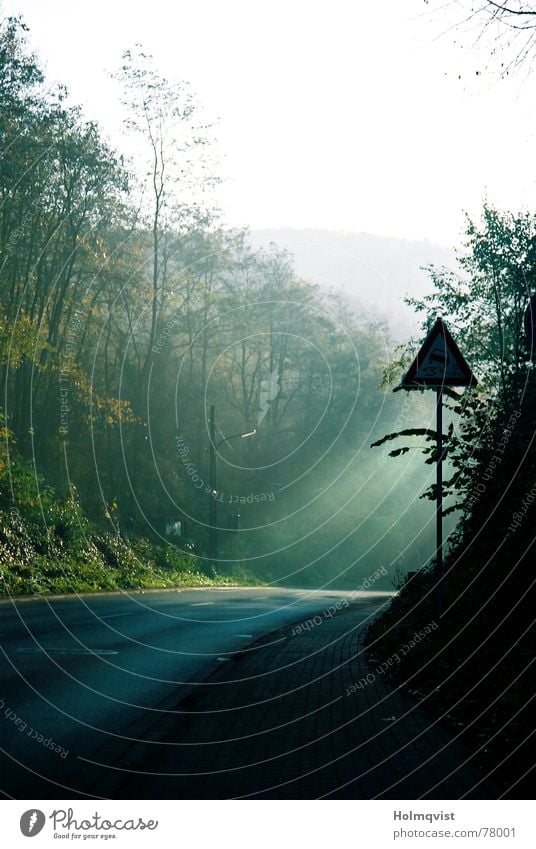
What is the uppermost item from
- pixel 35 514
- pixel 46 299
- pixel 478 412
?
pixel 46 299

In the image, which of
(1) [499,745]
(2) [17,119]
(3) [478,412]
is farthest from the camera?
(2) [17,119]

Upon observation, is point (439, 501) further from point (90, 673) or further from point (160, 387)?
point (160, 387)

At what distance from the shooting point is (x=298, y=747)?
8398mm

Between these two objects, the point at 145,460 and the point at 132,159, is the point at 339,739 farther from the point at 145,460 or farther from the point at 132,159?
the point at 145,460

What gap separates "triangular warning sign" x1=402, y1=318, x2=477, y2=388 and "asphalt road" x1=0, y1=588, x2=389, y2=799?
4.33 metres

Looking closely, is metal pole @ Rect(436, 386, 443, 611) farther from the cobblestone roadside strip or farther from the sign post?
the cobblestone roadside strip

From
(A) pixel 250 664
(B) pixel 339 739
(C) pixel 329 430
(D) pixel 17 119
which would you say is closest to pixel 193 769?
(B) pixel 339 739

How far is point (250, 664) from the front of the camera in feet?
49.7

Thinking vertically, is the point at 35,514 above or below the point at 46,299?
below

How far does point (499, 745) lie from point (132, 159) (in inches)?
1538

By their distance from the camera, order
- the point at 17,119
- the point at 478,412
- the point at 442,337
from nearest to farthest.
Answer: the point at 442,337
the point at 478,412
the point at 17,119

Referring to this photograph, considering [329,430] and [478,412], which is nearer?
[478,412]

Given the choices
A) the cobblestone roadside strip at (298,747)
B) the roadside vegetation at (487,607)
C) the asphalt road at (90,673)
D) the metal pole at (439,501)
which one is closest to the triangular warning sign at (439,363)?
the metal pole at (439,501)

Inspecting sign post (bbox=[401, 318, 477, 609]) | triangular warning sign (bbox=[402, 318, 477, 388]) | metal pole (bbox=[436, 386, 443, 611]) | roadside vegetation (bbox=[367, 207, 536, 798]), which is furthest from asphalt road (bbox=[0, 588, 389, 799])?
triangular warning sign (bbox=[402, 318, 477, 388])
